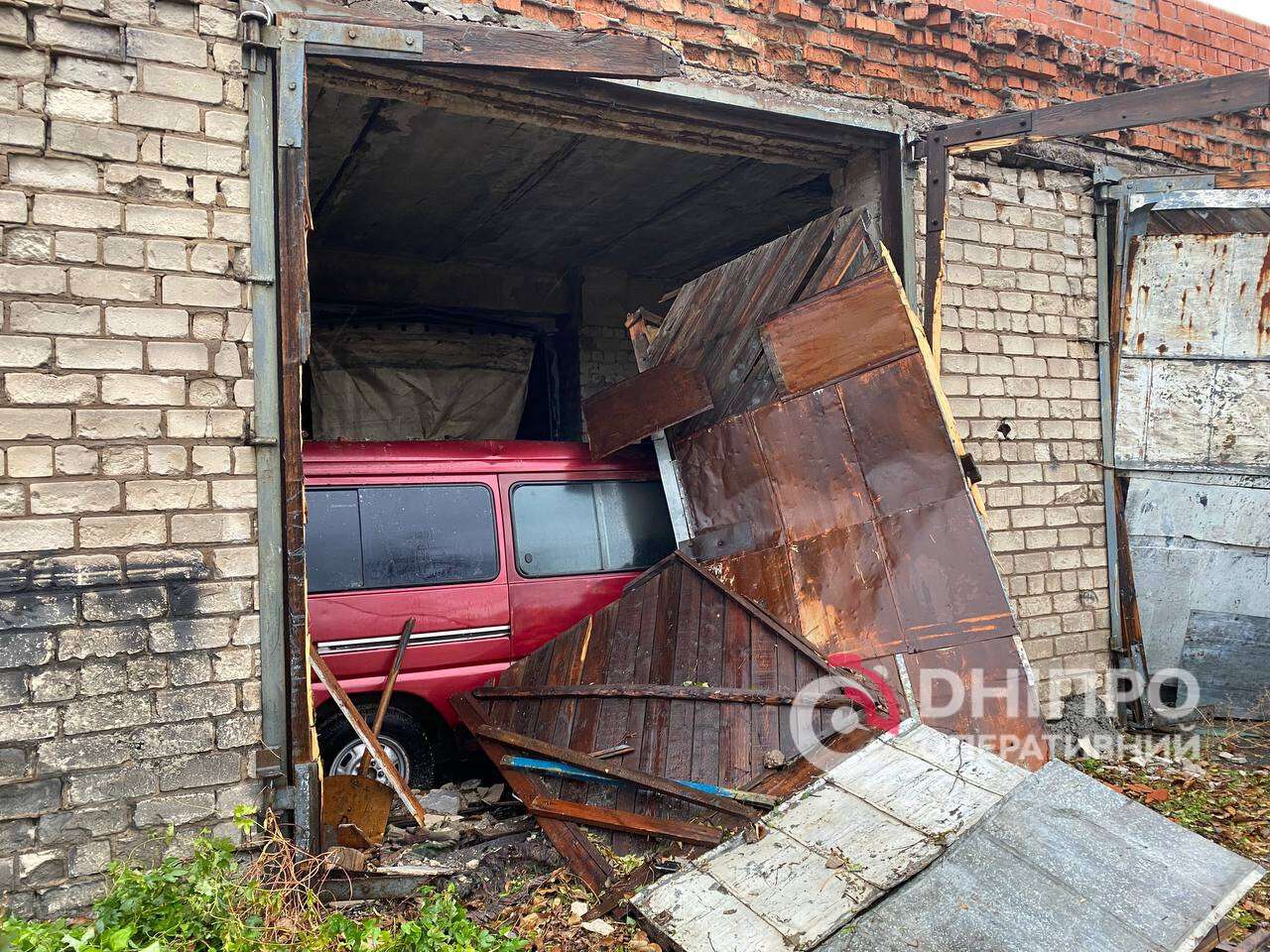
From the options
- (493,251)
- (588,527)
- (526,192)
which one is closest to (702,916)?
(588,527)

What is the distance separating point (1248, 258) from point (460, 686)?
5743 mm

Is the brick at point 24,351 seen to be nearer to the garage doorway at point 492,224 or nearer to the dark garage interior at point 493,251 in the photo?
the garage doorway at point 492,224

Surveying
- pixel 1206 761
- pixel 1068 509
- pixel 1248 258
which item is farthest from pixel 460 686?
pixel 1248 258

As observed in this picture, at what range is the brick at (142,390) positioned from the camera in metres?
3.78

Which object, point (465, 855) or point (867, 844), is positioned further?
point (465, 855)

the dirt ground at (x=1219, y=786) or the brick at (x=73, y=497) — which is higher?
the brick at (x=73, y=497)

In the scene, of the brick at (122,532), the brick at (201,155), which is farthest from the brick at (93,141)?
the brick at (122,532)

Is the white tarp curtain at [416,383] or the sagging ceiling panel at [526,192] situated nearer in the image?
the sagging ceiling panel at [526,192]

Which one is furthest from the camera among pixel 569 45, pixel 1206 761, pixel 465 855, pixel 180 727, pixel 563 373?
pixel 563 373

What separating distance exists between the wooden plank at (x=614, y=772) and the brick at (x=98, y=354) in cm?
249

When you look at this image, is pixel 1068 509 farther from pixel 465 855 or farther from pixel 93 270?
pixel 93 270

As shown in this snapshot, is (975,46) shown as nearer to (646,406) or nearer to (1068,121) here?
(1068,121)

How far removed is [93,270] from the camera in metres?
3.77

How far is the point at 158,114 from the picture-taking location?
3895 mm
